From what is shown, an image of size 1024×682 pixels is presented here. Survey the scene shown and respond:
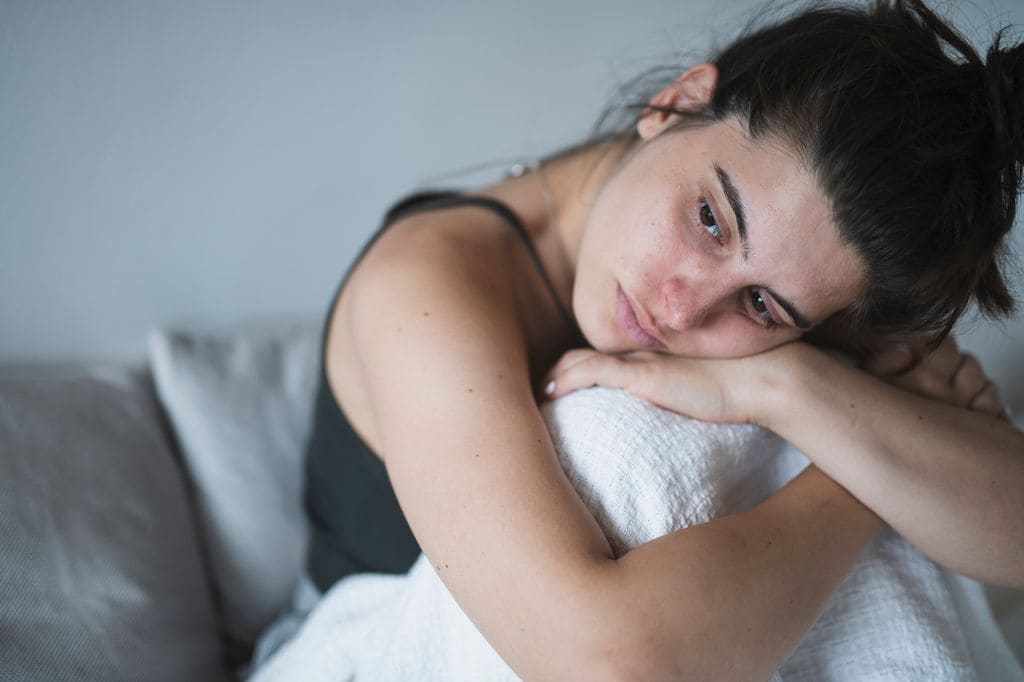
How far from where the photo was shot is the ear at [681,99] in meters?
0.87

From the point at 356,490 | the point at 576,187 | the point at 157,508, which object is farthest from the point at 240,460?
the point at 576,187

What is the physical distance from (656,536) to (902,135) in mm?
469

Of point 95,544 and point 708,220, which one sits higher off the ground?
point 708,220

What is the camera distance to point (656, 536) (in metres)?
0.69

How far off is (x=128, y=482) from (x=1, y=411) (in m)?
0.18

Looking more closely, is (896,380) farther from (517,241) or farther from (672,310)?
(517,241)

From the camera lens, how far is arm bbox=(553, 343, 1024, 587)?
78 centimetres

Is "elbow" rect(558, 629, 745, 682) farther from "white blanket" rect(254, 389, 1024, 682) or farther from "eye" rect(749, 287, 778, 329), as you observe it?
"eye" rect(749, 287, 778, 329)

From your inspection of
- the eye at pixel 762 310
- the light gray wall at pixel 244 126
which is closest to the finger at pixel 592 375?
the eye at pixel 762 310

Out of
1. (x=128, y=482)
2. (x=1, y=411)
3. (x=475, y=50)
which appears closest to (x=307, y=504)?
(x=128, y=482)

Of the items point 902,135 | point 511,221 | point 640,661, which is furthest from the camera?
point 511,221

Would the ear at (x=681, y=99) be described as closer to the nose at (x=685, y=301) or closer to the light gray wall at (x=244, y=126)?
the nose at (x=685, y=301)

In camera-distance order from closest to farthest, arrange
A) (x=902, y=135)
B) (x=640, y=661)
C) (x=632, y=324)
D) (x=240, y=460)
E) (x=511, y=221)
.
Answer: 1. (x=640, y=661)
2. (x=902, y=135)
3. (x=632, y=324)
4. (x=511, y=221)
5. (x=240, y=460)

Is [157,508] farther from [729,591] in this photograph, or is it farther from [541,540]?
[729,591]
